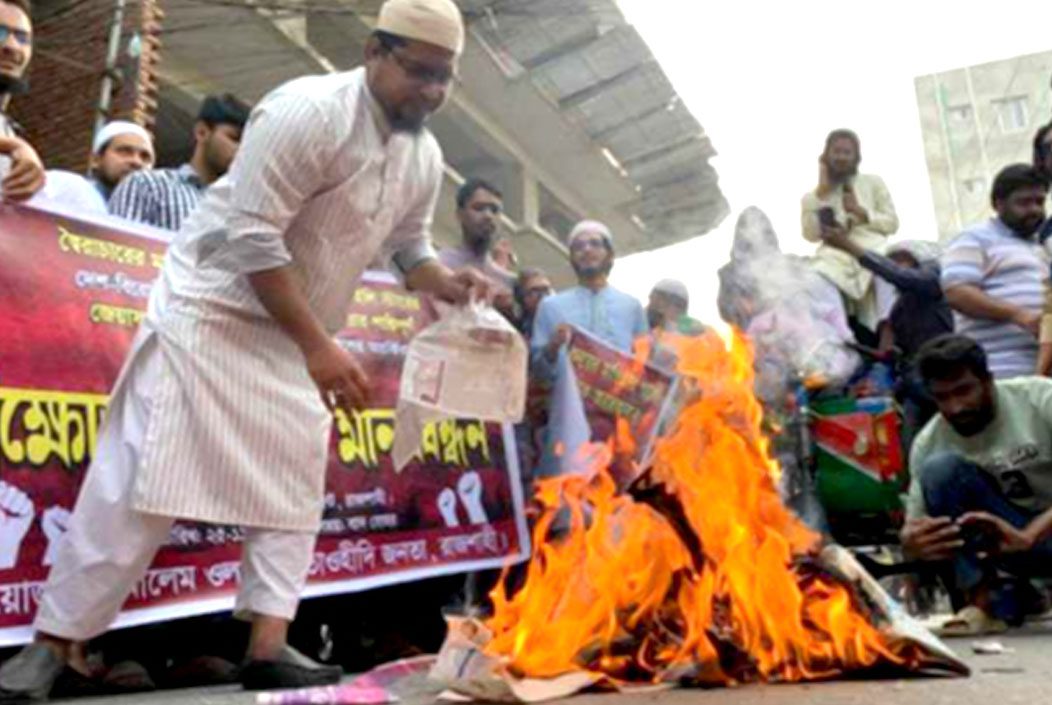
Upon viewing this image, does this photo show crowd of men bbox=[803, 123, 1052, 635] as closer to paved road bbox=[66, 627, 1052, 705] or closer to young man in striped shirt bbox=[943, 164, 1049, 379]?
young man in striped shirt bbox=[943, 164, 1049, 379]

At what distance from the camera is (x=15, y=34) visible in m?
3.34

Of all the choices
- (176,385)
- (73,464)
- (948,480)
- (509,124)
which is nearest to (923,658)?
(948,480)

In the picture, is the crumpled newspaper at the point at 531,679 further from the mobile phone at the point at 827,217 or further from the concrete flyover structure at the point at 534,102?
the concrete flyover structure at the point at 534,102

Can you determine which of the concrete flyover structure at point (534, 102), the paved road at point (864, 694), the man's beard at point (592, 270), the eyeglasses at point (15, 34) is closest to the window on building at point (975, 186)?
the concrete flyover structure at point (534, 102)

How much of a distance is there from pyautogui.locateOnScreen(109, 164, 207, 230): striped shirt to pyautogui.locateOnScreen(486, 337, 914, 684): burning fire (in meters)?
1.86

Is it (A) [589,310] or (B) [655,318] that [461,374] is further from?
(B) [655,318]

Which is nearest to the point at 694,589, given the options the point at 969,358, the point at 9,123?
the point at 969,358

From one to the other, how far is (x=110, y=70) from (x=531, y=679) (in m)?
5.79

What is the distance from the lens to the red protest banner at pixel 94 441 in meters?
3.19

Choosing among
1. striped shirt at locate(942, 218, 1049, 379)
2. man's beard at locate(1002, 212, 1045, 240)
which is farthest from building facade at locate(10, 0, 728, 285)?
man's beard at locate(1002, 212, 1045, 240)

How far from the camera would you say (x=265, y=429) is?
2920mm

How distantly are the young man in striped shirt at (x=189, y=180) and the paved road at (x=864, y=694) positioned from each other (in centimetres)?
167

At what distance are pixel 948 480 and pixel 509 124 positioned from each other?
40.5 feet

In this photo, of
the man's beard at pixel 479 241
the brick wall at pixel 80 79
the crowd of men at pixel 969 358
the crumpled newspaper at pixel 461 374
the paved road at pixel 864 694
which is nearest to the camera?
the paved road at pixel 864 694
